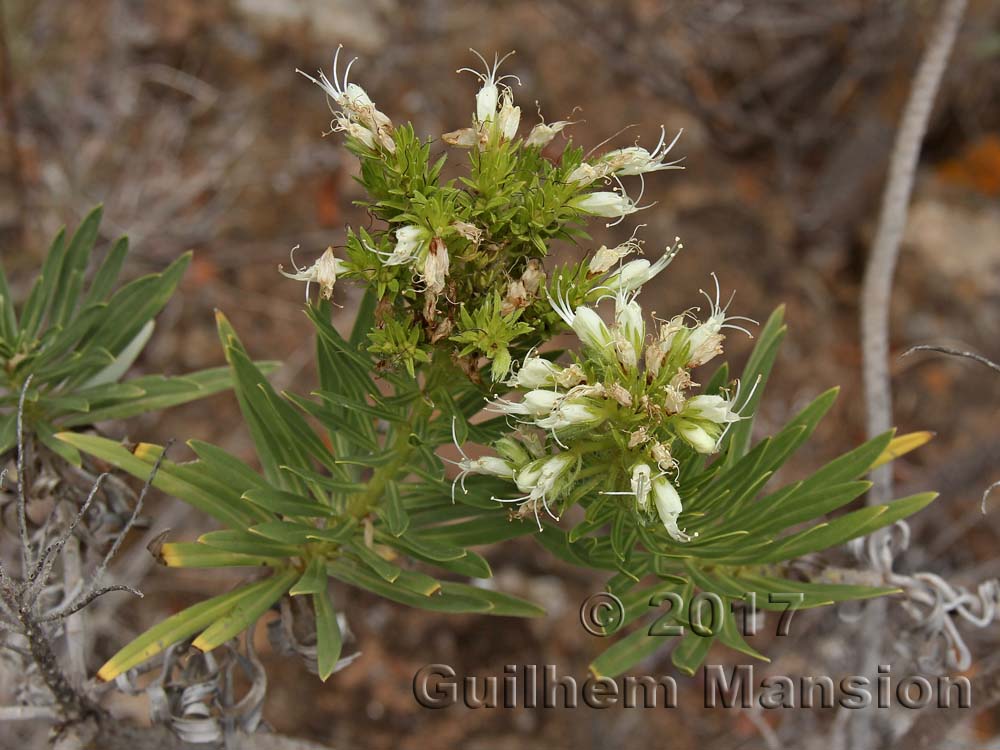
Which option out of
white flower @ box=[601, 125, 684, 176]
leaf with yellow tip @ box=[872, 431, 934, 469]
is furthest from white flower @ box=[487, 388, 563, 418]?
leaf with yellow tip @ box=[872, 431, 934, 469]

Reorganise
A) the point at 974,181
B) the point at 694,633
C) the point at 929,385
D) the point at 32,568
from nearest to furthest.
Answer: the point at 32,568
the point at 694,633
the point at 929,385
the point at 974,181

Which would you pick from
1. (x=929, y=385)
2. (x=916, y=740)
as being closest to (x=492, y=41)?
(x=929, y=385)

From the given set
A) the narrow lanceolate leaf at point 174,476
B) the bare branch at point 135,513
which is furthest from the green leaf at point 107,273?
the bare branch at point 135,513

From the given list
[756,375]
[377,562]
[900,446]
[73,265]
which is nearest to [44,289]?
[73,265]

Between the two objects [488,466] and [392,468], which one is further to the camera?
[392,468]

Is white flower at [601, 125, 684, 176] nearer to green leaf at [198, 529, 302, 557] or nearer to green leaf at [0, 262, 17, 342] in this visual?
green leaf at [198, 529, 302, 557]

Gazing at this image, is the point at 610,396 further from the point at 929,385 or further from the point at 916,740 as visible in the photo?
the point at 929,385

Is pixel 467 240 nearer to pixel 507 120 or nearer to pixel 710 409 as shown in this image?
pixel 507 120
